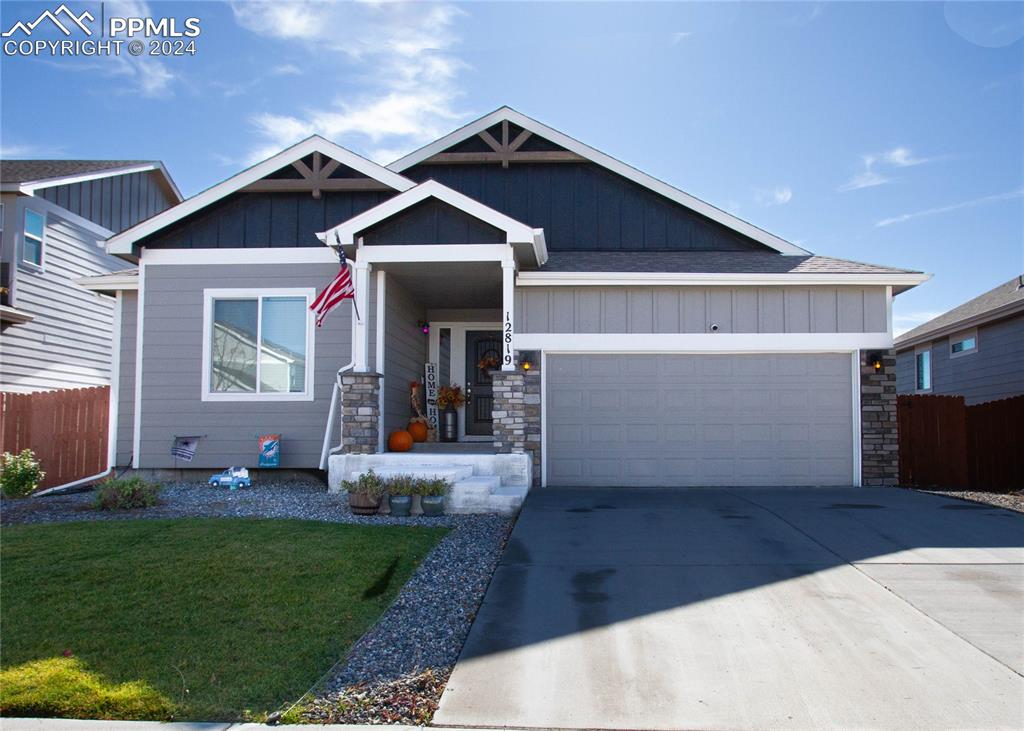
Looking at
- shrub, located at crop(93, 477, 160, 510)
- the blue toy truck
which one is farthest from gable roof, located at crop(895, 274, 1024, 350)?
shrub, located at crop(93, 477, 160, 510)

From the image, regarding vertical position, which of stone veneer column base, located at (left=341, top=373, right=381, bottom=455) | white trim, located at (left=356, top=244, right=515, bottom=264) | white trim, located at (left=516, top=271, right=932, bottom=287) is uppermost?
white trim, located at (left=356, top=244, right=515, bottom=264)

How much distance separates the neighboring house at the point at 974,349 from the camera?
15.7 metres

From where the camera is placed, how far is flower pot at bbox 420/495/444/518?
9.07 meters

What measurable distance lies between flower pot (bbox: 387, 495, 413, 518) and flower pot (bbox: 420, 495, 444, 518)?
6.5 inches

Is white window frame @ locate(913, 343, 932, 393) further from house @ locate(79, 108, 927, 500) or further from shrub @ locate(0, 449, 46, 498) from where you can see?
shrub @ locate(0, 449, 46, 498)

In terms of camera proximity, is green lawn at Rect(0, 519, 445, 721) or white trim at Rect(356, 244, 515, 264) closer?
green lawn at Rect(0, 519, 445, 721)

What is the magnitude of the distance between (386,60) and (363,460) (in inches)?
227

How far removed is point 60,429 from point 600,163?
985cm

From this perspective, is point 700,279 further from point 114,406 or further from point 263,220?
point 114,406

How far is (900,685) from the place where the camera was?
4188 mm

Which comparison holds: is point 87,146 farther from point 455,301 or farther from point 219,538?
point 219,538

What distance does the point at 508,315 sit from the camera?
35.2 feet

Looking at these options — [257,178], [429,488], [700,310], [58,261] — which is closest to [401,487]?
[429,488]

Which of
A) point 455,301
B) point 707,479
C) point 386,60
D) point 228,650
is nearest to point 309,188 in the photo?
point 386,60
